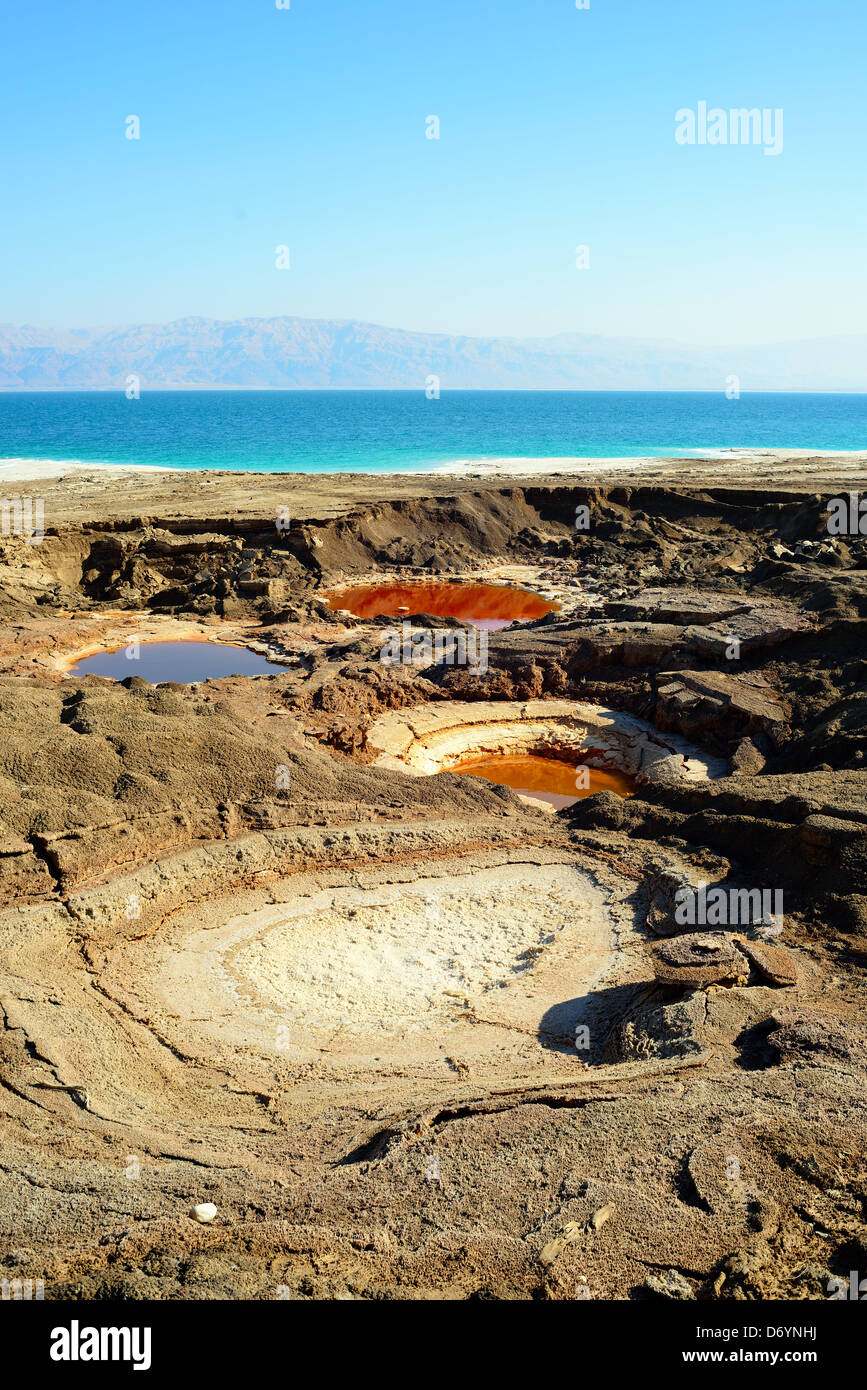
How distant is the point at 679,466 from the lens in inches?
1916

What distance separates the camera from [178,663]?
69.9 feet

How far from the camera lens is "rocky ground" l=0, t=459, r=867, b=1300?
5152 millimetres

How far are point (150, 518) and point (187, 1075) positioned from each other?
80.5 feet

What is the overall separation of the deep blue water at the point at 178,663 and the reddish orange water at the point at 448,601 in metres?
4.98

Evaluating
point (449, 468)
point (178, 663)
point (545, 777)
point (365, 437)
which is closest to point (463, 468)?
point (449, 468)

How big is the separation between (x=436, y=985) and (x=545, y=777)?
7.45 m

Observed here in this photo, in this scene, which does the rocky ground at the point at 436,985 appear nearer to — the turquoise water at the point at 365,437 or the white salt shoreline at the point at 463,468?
the white salt shoreline at the point at 463,468

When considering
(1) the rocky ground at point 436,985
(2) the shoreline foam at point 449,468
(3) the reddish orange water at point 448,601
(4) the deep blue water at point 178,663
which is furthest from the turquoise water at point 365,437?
(1) the rocky ground at point 436,985

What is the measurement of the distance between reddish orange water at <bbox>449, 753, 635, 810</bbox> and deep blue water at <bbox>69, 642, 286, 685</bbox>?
558 centimetres

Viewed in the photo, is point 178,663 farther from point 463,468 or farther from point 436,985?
point 463,468

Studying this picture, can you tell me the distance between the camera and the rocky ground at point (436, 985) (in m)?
5.15

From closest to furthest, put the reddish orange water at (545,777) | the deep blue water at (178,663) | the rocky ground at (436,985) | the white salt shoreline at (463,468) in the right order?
1. the rocky ground at (436,985)
2. the reddish orange water at (545,777)
3. the deep blue water at (178,663)
4. the white salt shoreline at (463,468)
